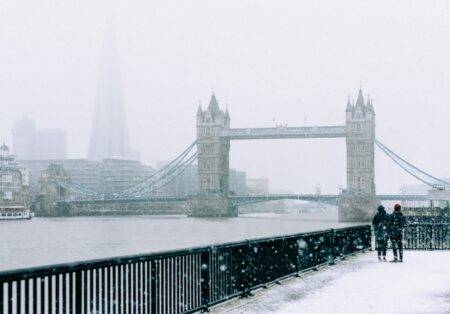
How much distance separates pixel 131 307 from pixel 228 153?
15284cm

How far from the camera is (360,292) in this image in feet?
40.6

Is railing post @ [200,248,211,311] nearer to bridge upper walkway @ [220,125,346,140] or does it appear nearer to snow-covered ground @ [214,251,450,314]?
snow-covered ground @ [214,251,450,314]

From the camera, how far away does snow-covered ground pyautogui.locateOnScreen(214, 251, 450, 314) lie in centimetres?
1063

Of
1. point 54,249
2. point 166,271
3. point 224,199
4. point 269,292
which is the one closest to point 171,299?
point 166,271

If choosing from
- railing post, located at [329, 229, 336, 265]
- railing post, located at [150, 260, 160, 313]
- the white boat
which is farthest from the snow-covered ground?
the white boat

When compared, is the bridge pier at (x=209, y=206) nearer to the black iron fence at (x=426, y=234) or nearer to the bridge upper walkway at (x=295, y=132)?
the bridge upper walkway at (x=295, y=132)

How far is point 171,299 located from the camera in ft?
32.3

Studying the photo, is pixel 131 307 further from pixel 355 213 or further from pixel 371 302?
pixel 355 213

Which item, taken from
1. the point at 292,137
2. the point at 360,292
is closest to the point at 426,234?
the point at 360,292

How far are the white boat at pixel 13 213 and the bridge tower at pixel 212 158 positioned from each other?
105ft

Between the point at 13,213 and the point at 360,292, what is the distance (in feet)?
412

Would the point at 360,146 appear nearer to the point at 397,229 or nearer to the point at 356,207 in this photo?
the point at 356,207

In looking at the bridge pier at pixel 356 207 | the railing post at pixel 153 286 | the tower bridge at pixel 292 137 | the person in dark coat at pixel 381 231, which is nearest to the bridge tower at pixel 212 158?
the tower bridge at pixel 292 137

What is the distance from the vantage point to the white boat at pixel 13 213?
427 ft
